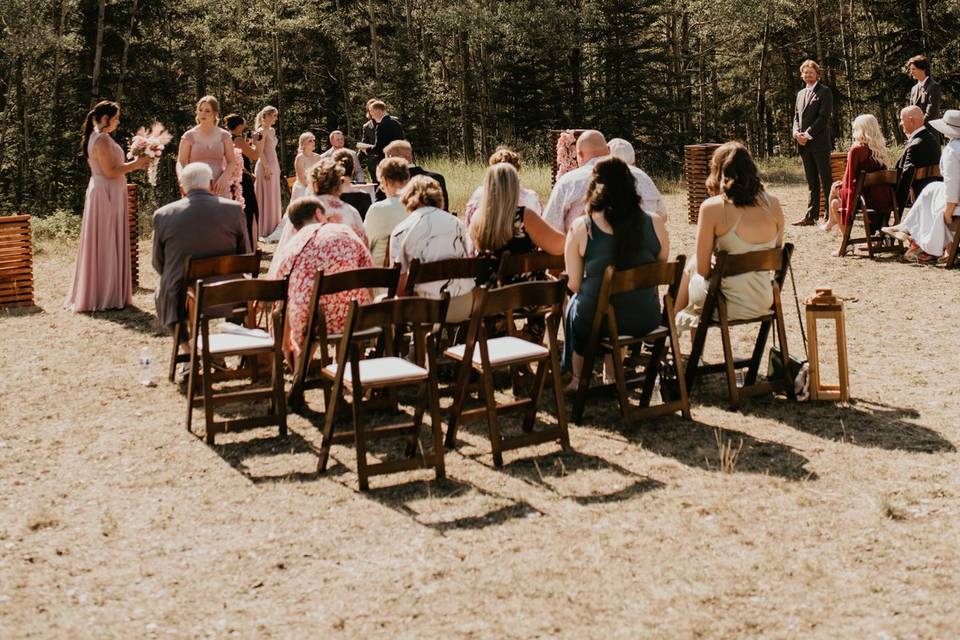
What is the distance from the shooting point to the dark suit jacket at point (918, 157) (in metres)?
12.2

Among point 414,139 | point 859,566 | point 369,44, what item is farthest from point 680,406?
point 369,44

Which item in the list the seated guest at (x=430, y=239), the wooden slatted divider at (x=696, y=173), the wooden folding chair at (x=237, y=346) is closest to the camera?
the wooden folding chair at (x=237, y=346)

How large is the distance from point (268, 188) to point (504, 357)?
1116cm

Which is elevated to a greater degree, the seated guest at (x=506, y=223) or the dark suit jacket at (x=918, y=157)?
the dark suit jacket at (x=918, y=157)

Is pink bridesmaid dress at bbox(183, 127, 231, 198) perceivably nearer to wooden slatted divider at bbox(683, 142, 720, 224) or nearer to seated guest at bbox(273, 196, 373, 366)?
seated guest at bbox(273, 196, 373, 366)

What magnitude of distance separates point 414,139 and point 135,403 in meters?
28.2

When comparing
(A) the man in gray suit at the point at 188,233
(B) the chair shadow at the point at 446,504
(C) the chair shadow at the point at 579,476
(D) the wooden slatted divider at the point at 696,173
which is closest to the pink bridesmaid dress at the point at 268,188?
(D) the wooden slatted divider at the point at 696,173

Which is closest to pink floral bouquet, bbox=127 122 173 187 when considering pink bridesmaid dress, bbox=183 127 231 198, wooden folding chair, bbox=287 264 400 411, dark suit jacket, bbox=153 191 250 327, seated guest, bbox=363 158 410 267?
pink bridesmaid dress, bbox=183 127 231 198

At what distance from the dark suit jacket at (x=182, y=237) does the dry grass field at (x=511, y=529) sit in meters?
0.85

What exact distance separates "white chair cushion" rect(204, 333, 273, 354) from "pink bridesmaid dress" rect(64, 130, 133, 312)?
472 centimetres

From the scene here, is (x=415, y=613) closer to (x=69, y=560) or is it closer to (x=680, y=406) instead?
(x=69, y=560)

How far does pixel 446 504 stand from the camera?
5.54 meters

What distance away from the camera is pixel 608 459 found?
614cm

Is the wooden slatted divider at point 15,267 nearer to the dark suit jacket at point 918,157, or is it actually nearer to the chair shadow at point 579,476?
the chair shadow at point 579,476
